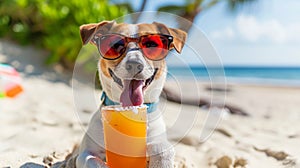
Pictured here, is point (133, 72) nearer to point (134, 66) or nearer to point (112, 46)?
point (134, 66)

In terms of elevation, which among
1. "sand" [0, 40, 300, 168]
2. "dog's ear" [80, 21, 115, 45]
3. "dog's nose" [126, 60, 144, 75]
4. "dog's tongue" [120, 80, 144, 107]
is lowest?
"sand" [0, 40, 300, 168]

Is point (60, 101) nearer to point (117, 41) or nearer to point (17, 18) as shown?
point (117, 41)

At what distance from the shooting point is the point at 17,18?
7.26 metres

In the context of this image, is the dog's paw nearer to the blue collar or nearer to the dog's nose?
the blue collar

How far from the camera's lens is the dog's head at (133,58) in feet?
4.96

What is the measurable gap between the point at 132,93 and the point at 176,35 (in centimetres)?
37

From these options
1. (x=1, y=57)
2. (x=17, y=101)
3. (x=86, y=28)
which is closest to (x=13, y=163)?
(x=86, y=28)

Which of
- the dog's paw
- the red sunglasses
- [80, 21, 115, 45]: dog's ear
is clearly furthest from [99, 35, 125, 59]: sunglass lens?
the dog's paw

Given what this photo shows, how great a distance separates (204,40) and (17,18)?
21.5 ft

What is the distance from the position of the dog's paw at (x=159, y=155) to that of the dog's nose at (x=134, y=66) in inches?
13.6

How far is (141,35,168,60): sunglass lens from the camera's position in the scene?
1538 millimetres

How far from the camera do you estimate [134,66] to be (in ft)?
4.91

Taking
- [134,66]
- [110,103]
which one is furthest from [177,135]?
[134,66]

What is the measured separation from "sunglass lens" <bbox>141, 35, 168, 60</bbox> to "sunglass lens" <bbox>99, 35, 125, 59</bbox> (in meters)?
0.10
